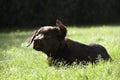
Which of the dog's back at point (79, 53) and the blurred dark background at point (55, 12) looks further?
the blurred dark background at point (55, 12)

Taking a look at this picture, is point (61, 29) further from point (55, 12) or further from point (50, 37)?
point (55, 12)

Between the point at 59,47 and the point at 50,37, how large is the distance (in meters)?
0.34

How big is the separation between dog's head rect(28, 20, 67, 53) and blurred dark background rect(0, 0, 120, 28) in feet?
44.9

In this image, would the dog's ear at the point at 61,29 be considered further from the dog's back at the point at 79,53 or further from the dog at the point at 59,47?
the dog's back at the point at 79,53

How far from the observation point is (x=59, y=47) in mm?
8070

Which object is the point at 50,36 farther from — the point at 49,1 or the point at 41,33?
the point at 49,1

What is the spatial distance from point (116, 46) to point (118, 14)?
48.2 ft

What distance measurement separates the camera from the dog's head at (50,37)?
7646 millimetres

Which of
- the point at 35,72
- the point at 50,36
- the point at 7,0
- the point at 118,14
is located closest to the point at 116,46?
the point at 50,36

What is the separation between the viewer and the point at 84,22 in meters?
23.1

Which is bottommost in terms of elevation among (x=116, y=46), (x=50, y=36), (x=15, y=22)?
(x=15, y=22)

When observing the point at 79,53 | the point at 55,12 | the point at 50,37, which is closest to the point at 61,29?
the point at 50,37

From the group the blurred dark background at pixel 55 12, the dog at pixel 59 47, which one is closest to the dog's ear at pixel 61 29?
the dog at pixel 59 47

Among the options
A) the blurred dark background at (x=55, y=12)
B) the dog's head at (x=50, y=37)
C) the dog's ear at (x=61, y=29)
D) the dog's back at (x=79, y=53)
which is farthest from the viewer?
the blurred dark background at (x=55, y=12)
